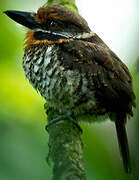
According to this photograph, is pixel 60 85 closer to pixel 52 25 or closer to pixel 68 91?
pixel 68 91

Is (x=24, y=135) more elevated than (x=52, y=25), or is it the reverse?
(x=52, y=25)

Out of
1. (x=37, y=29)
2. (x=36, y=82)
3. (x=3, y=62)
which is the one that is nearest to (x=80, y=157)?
(x=3, y=62)

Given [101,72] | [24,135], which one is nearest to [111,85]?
[101,72]

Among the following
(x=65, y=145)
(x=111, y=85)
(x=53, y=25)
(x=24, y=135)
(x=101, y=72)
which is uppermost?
(x=53, y=25)

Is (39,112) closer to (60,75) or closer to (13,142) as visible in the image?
(60,75)

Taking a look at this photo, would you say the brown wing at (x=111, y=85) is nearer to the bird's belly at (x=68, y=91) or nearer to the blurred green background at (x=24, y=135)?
Answer: the bird's belly at (x=68, y=91)

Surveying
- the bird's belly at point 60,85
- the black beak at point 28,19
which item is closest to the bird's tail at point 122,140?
the bird's belly at point 60,85
